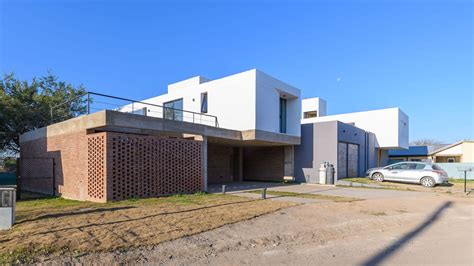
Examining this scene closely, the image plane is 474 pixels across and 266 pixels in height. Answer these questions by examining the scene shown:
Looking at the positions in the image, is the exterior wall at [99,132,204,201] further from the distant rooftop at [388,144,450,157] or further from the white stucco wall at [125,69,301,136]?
the distant rooftop at [388,144,450,157]

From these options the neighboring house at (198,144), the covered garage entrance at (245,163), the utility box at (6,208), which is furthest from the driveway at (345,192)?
the utility box at (6,208)

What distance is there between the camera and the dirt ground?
4621 mm

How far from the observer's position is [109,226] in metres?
6.30

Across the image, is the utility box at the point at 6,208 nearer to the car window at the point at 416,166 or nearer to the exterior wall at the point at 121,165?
the exterior wall at the point at 121,165

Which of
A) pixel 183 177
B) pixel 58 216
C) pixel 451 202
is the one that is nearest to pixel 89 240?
pixel 58 216

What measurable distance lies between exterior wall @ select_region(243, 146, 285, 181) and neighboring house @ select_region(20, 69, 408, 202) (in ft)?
0.25

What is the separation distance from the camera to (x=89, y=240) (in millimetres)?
5262

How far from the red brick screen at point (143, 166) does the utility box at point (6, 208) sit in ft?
12.9

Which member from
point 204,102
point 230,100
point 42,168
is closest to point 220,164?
point 204,102

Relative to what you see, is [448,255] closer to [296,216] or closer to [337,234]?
[337,234]

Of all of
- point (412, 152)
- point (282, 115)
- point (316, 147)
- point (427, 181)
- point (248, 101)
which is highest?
point (248, 101)

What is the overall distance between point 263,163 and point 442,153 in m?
28.4

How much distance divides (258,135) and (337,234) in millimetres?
9969

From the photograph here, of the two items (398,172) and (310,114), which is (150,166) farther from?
(310,114)
